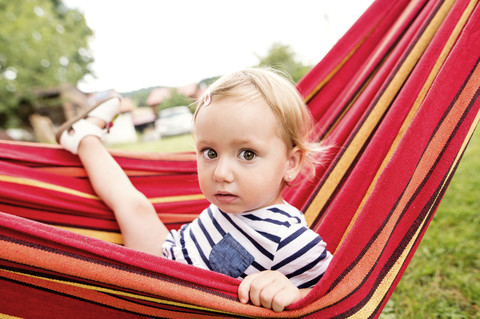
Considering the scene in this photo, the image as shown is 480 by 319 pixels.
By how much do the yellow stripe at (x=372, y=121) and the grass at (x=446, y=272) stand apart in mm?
663

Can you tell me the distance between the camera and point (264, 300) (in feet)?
2.28

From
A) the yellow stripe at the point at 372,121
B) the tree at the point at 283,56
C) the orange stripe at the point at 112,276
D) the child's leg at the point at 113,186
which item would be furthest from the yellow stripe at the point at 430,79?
the tree at the point at 283,56

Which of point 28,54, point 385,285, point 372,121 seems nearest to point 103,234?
point 385,285

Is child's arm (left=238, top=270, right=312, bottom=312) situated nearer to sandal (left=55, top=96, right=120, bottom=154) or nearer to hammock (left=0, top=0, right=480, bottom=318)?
hammock (left=0, top=0, right=480, bottom=318)

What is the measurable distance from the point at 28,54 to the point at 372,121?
13222 millimetres

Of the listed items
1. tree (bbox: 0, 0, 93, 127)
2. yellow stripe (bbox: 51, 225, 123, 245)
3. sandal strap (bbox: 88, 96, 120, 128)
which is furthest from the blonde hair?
tree (bbox: 0, 0, 93, 127)

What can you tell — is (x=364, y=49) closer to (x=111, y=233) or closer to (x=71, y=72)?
(x=111, y=233)

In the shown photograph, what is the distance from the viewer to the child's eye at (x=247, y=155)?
2.82ft

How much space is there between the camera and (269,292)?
70 cm

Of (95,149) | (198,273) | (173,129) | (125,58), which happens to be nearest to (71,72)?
(173,129)

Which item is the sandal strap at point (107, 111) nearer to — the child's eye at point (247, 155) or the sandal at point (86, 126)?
the sandal at point (86, 126)

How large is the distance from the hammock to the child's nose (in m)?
0.22

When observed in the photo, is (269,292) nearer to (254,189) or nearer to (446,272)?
(254,189)

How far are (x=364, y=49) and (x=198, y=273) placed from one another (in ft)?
4.72
